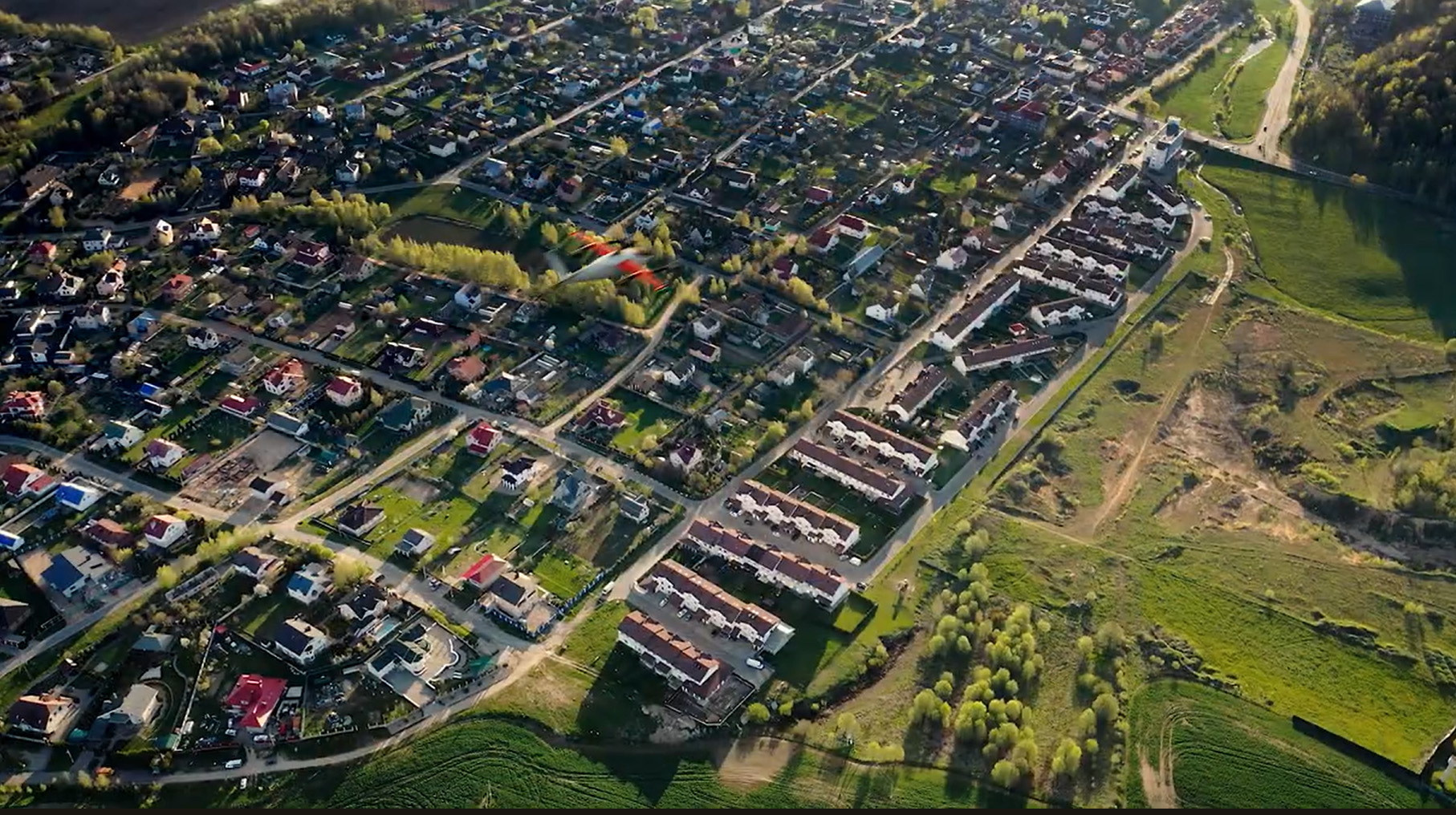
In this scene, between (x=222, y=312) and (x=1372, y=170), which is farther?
(x=1372, y=170)

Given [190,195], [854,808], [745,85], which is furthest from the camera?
[745,85]

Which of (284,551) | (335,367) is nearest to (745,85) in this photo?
(335,367)

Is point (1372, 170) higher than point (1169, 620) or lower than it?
higher

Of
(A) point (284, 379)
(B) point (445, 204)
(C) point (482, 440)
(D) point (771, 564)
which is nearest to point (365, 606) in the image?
(C) point (482, 440)

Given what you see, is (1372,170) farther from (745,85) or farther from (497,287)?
(497,287)

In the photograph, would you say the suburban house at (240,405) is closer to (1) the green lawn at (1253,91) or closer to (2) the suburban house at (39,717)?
(2) the suburban house at (39,717)

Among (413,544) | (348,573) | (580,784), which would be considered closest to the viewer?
(580,784)

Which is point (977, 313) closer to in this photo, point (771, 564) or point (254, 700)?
point (771, 564)
